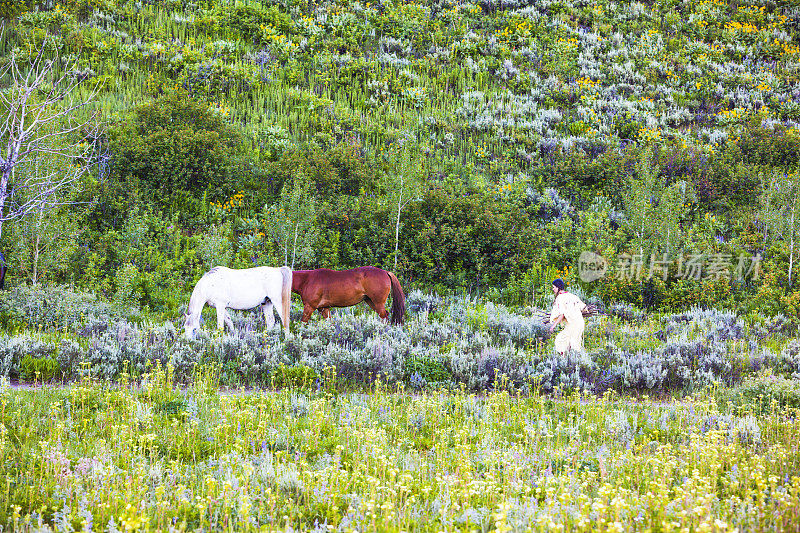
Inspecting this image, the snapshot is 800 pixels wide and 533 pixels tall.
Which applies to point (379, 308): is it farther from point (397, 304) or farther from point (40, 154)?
point (40, 154)

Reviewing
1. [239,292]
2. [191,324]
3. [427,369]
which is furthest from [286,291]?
[427,369]

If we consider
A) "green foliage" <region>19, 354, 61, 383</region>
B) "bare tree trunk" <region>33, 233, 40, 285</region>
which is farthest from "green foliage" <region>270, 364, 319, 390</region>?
"bare tree trunk" <region>33, 233, 40, 285</region>

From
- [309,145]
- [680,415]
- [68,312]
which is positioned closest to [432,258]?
[309,145]

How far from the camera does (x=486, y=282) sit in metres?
18.3

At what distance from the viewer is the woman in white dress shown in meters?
10.9

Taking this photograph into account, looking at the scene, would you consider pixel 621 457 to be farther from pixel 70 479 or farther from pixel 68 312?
pixel 68 312

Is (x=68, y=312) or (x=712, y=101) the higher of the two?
(x=712, y=101)

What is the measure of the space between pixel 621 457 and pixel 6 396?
6.82 metres

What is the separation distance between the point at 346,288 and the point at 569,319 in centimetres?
455

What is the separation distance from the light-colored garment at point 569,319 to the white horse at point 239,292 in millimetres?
4844

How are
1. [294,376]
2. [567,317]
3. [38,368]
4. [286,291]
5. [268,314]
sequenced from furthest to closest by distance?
[268,314] < [286,291] < [567,317] < [294,376] < [38,368]

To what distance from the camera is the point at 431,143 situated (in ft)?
83.7

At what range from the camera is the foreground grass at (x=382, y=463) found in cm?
508

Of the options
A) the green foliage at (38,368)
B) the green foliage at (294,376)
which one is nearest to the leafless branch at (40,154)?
the green foliage at (38,368)
